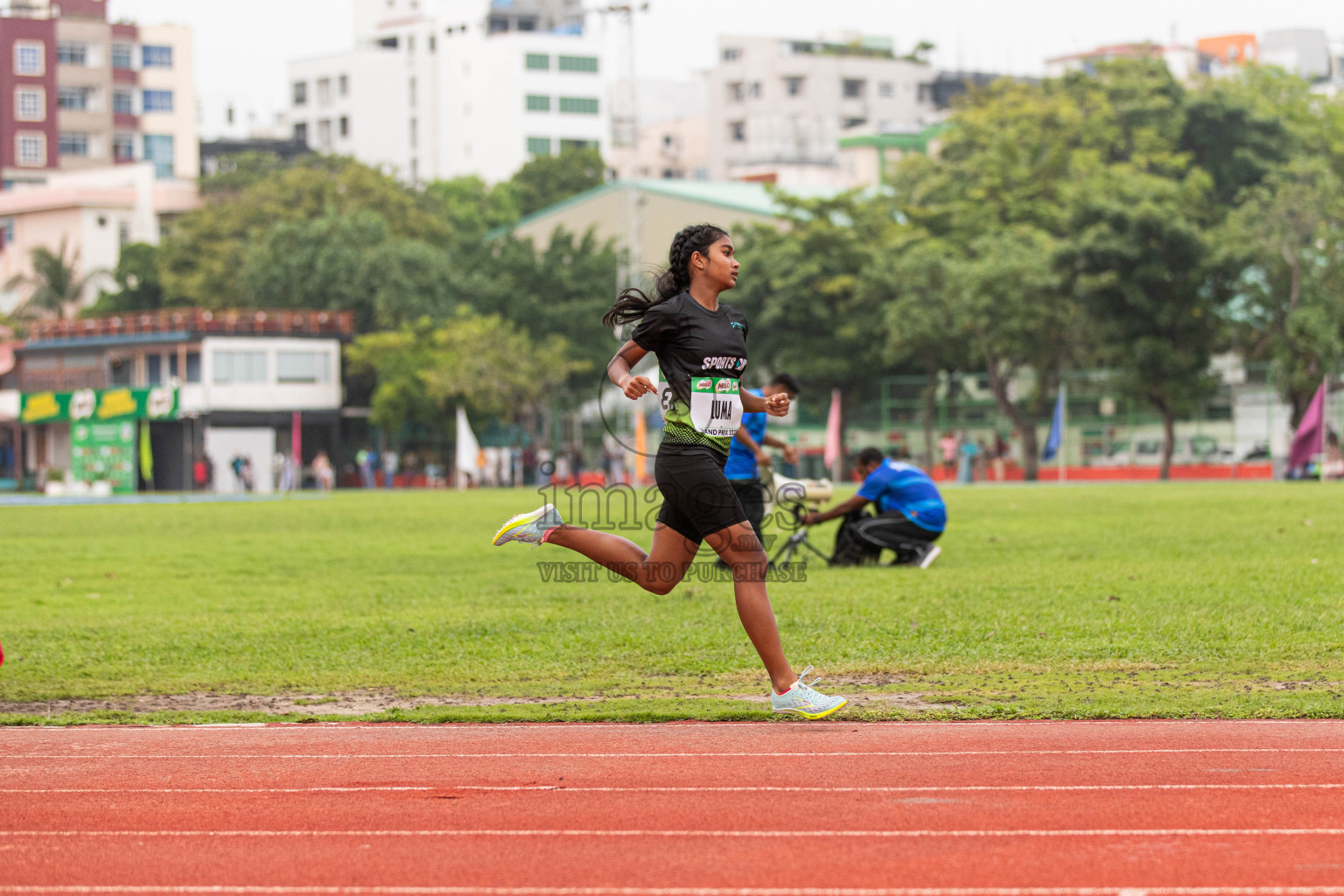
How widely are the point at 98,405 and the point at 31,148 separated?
43895mm

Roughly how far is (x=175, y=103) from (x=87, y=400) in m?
45.7

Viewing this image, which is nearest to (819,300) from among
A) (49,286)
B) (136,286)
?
(136,286)

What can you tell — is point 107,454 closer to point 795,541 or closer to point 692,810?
point 795,541

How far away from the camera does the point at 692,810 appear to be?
210 inches

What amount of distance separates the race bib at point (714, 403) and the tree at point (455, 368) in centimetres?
5112

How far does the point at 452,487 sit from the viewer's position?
59.2 m

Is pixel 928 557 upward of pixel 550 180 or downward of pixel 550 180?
downward

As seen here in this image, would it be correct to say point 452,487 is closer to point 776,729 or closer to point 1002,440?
point 1002,440

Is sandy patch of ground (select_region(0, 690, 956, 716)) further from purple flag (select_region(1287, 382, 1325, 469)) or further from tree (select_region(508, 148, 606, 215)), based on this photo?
tree (select_region(508, 148, 606, 215))

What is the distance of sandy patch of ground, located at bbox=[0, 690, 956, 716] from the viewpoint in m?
8.08

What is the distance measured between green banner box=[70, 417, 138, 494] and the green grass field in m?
31.1

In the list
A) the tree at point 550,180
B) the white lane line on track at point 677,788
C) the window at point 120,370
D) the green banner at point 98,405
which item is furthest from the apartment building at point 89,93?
the white lane line on track at point 677,788

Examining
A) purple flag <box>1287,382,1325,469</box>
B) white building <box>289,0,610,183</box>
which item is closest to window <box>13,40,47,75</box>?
white building <box>289,0,610,183</box>

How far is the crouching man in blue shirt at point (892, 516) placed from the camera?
14672 mm
